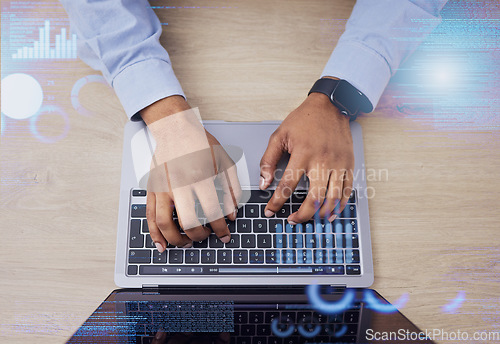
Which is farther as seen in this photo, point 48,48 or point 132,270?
point 48,48

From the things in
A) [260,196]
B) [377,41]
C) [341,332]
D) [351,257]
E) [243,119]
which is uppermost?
[377,41]

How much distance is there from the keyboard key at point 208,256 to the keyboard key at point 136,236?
0.10 metres

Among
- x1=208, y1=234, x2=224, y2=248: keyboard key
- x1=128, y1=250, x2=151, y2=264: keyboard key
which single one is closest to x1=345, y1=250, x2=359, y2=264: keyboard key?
x1=208, y1=234, x2=224, y2=248: keyboard key

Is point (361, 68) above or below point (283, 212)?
above

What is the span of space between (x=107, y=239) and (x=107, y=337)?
164 mm

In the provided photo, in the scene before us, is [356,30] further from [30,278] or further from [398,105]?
[30,278]

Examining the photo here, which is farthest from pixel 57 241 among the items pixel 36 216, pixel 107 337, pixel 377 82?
pixel 377 82

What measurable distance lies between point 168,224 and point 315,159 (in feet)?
0.89

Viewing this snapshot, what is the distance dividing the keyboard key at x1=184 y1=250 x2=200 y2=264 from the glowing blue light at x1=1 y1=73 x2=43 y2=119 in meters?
0.40

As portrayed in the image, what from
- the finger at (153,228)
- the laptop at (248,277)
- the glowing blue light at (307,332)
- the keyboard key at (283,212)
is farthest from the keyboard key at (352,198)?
the finger at (153,228)

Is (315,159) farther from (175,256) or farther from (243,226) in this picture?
(175,256)

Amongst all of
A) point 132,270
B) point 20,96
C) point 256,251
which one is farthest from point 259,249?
point 20,96

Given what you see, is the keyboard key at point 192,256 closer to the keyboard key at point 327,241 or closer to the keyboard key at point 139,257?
the keyboard key at point 139,257

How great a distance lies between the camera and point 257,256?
1.92 ft
